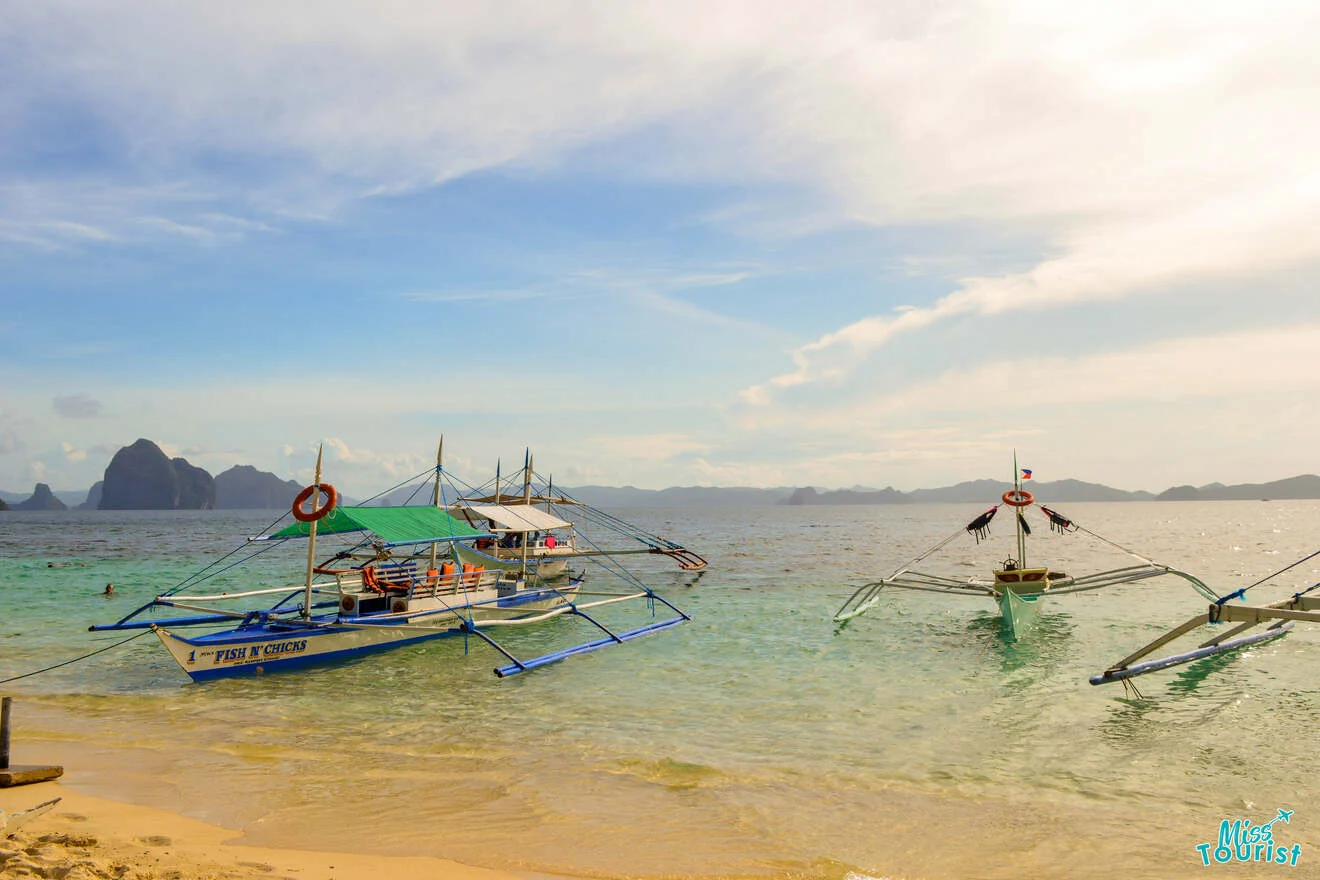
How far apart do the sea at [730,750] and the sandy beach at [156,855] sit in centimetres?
50

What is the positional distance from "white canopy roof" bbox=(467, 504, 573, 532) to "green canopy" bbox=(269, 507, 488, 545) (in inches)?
98.6

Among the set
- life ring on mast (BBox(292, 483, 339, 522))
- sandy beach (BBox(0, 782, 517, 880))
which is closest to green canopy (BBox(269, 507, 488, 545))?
life ring on mast (BBox(292, 483, 339, 522))

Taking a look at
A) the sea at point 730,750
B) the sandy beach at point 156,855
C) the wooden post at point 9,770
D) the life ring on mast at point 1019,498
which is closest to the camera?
the sandy beach at point 156,855

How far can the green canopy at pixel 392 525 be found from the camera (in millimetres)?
22094

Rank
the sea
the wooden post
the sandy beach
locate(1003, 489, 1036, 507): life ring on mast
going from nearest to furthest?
the sandy beach → the sea → the wooden post → locate(1003, 489, 1036, 507): life ring on mast

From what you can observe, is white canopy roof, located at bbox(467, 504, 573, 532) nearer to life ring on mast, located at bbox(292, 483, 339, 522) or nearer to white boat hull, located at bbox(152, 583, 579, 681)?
white boat hull, located at bbox(152, 583, 579, 681)

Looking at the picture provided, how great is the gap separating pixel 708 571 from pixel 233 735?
131 ft

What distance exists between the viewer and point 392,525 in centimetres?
2294

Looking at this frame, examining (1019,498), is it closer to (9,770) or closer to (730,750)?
(730,750)

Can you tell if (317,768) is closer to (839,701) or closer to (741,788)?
(741,788)

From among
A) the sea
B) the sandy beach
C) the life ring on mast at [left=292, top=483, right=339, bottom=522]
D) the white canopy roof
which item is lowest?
the sea

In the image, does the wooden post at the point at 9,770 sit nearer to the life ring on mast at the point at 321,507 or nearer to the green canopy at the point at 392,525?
the life ring on mast at the point at 321,507

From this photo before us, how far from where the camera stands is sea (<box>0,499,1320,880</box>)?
33.3 ft

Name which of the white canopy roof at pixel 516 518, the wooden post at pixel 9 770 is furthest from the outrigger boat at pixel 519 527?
the wooden post at pixel 9 770
